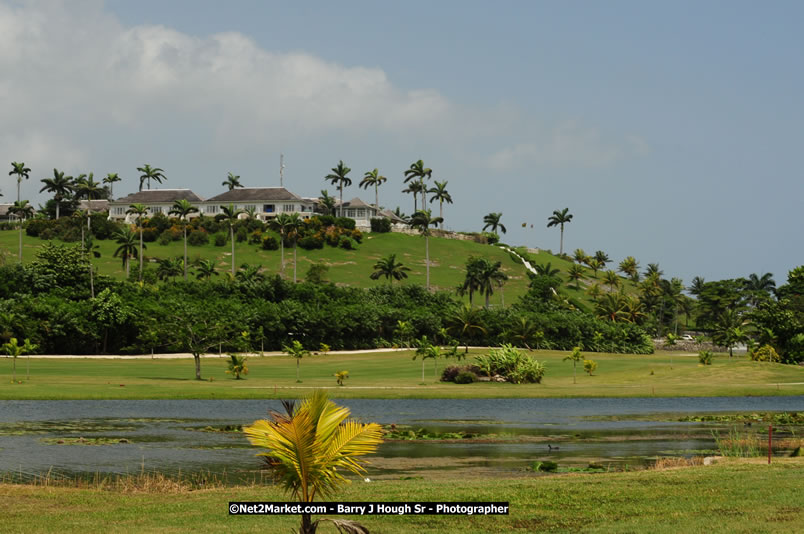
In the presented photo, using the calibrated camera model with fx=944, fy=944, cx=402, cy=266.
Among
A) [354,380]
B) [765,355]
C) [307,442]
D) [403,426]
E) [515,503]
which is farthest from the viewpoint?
[765,355]

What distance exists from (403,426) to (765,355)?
81.4 metres

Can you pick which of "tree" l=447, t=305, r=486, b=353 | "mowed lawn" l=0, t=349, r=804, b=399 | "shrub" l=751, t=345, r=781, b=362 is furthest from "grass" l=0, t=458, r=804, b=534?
"tree" l=447, t=305, r=486, b=353

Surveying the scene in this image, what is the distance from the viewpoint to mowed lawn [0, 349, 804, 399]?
272 ft

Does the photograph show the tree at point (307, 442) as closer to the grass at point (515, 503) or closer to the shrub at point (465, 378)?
the grass at point (515, 503)

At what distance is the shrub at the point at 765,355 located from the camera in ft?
414

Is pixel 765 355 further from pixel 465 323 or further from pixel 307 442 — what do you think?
pixel 307 442

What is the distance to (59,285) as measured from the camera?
494ft

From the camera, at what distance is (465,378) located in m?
101

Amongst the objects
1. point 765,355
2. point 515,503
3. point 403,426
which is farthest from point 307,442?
point 765,355

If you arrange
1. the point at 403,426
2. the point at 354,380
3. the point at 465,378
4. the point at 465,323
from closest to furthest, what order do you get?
1. the point at 403,426
2. the point at 465,378
3. the point at 354,380
4. the point at 465,323

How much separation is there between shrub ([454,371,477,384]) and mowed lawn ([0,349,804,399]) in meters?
1.39

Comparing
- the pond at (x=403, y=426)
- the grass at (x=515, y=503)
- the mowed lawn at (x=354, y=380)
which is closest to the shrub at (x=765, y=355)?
the mowed lawn at (x=354, y=380)

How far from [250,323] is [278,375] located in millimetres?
35735

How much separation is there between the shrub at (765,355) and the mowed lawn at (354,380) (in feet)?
41.3
